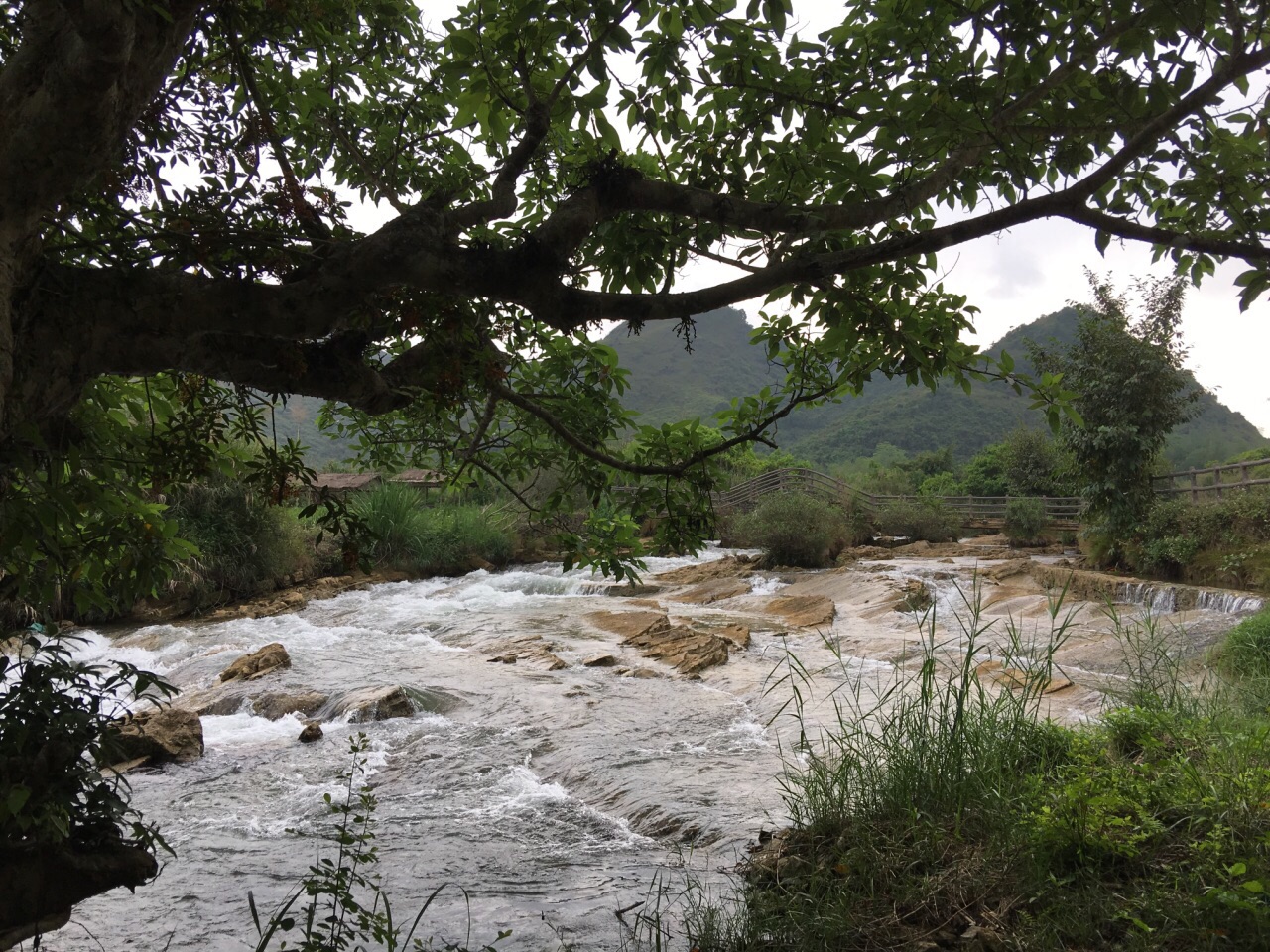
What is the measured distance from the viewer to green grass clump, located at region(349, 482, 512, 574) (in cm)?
1938

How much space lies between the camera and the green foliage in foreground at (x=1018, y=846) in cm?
293

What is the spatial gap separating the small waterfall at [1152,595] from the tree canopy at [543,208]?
35.6 ft

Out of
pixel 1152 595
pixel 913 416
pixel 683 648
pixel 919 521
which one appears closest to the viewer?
pixel 683 648

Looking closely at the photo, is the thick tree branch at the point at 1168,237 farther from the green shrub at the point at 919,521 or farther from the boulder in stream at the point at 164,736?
the green shrub at the point at 919,521

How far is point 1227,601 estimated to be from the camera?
11.6 meters

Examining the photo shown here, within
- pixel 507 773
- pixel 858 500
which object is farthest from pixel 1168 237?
pixel 858 500

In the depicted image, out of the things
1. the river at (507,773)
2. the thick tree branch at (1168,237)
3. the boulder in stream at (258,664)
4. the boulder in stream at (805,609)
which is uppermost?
the thick tree branch at (1168,237)

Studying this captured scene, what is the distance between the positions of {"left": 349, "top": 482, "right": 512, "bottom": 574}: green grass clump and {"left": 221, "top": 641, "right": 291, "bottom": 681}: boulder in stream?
830 centimetres

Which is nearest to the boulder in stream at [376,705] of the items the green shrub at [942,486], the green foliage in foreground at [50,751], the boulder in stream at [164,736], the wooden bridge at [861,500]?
the boulder in stream at [164,736]

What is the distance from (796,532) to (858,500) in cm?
Answer: 541

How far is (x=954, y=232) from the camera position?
7.88 ft

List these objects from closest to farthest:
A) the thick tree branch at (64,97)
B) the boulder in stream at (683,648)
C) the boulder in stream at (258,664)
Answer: the thick tree branch at (64,97)
the boulder in stream at (258,664)
the boulder in stream at (683,648)

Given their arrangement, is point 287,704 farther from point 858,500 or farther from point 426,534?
point 858,500

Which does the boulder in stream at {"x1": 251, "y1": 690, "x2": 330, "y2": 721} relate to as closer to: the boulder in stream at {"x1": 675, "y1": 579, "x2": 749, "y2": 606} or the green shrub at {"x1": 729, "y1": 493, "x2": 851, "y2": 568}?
the boulder in stream at {"x1": 675, "y1": 579, "x2": 749, "y2": 606}
